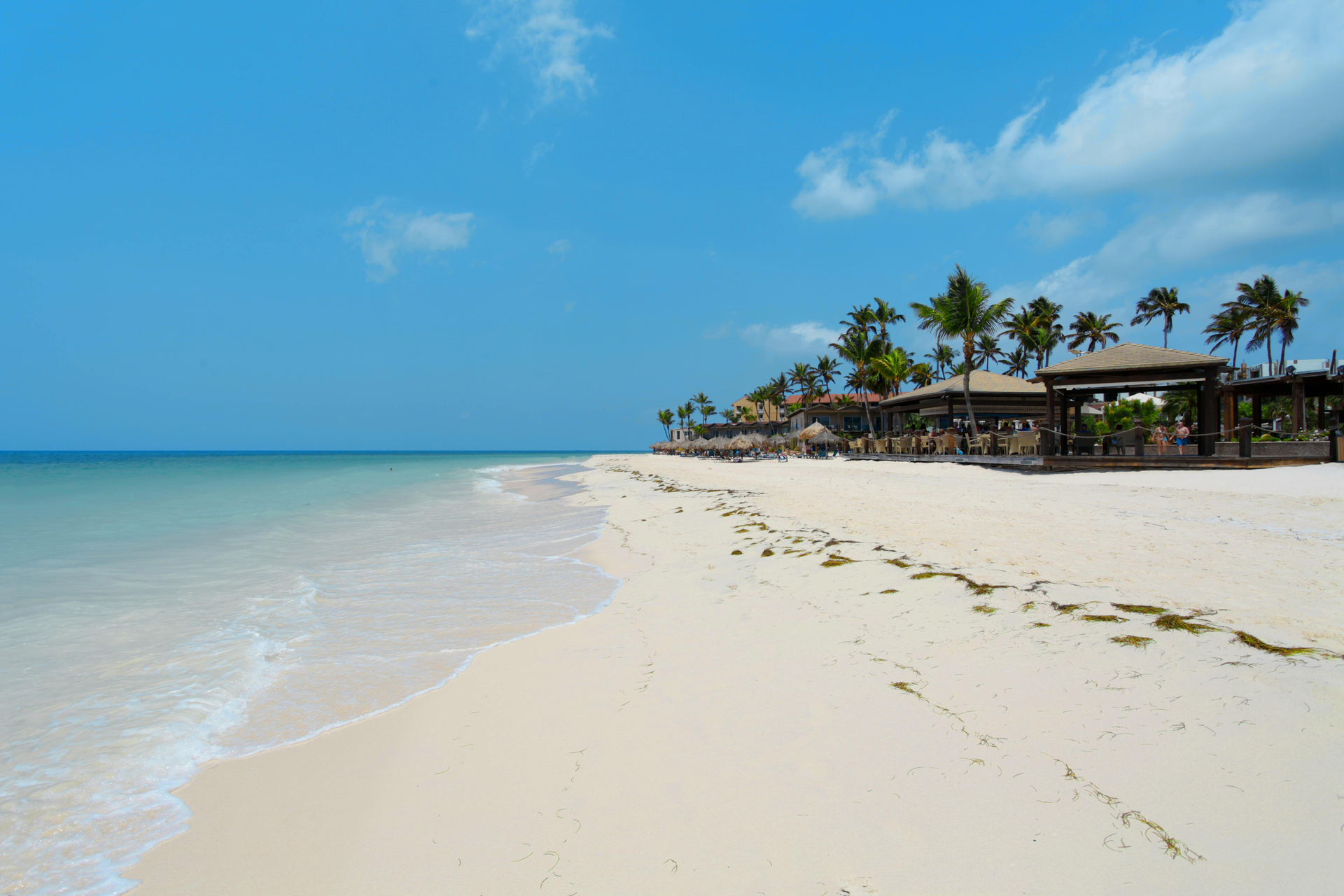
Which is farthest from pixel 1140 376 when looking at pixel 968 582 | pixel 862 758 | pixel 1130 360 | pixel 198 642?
pixel 198 642

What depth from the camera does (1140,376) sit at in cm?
1568

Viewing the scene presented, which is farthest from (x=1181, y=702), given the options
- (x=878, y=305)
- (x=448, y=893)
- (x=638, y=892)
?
(x=878, y=305)

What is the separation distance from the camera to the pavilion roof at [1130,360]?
14.9 metres

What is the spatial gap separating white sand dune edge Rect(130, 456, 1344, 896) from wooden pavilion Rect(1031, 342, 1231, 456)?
12266mm

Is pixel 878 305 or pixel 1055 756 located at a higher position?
pixel 878 305

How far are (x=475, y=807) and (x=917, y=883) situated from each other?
5.84 feet

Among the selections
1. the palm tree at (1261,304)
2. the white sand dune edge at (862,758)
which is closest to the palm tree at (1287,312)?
the palm tree at (1261,304)

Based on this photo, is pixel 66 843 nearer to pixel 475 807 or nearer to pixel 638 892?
pixel 475 807

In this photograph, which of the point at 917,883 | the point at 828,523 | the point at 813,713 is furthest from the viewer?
the point at 828,523

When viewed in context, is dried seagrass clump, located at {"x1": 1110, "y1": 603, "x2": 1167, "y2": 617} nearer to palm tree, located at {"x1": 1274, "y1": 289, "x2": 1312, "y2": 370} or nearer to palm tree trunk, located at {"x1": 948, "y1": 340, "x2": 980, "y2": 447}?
palm tree trunk, located at {"x1": 948, "y1": 340, "x2": 980, "y2": 447}

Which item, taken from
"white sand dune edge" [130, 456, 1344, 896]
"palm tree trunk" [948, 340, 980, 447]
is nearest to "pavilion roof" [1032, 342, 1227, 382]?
"palm tree trunk" [948, 340, 980, 447]

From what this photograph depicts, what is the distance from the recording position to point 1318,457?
1405 centimetres

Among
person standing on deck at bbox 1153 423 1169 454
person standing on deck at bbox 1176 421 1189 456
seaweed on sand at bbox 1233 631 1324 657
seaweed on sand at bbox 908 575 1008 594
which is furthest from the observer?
person standing on deck at bbox 1176 421 1189 456

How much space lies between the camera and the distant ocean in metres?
2.92
